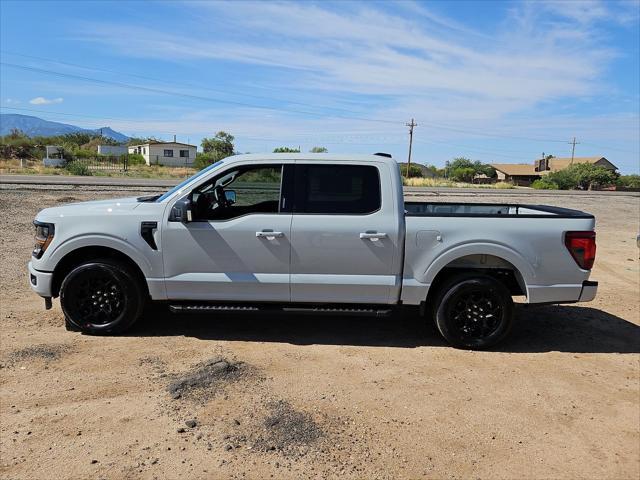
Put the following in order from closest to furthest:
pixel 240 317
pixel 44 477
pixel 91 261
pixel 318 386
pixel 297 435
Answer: pixel 44 477, pixel 297 435, pixel 318 386, pixel 91 261, pixel 240 317

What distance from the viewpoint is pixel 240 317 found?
20.8ft

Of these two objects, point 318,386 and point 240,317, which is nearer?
point 318,386

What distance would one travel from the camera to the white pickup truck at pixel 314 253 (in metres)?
5.29

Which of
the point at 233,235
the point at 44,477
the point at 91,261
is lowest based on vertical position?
the point at 44,477

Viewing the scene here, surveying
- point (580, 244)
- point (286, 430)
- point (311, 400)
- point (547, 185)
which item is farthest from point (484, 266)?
point (547, 185)

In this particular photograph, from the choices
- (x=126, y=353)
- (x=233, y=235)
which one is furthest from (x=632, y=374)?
(x=126, y=353)

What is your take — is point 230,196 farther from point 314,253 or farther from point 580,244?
point 580,244

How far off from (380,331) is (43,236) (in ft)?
12.5

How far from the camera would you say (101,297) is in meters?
5.50

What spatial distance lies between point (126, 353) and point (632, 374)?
4.89 meters

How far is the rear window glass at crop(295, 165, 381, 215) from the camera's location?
5.38m

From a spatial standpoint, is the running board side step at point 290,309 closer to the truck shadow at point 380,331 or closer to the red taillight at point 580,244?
the truck shadow at point 380,331

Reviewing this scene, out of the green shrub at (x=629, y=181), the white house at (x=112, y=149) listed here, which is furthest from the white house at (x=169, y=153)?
the green shrub at (x=629, y=181)

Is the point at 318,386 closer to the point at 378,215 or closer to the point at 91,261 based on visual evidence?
the point at 378,215
